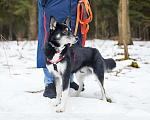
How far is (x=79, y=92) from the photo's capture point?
3.34 meters

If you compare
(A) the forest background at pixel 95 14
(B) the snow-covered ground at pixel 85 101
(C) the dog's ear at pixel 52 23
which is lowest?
(B) the snow-covered ground at pixel 85 101

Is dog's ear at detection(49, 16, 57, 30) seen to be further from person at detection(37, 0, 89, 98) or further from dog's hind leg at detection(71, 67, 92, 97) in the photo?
dog's hind leg at detection(71, 67, 92, 97)

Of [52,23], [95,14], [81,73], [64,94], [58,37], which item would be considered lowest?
[64,94]

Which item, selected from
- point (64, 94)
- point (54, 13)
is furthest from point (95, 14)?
point (64, 94)

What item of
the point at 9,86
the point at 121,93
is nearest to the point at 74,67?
the point at 121,93

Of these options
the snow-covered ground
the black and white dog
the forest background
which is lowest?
the snow-covered ground

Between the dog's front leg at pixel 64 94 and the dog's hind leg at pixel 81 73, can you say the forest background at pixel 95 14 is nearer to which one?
the dog's hind leg at pixel 81 73

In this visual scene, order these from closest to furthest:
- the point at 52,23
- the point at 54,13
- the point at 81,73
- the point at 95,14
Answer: the point at 52,23
the point at 54,13
the point at 81,73
the point at 95,14

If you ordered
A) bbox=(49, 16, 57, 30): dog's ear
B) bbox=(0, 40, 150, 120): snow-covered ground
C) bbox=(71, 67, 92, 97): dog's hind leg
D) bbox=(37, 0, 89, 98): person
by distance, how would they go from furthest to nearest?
bbox=(71, 67, 92, 97): dog's hind leg → bbox=(37, 0, 89, 98): person → bbox=(49, 16, 57, 30): dog's ear → bbox=(0, 40, 150, 120): snow-covered ground

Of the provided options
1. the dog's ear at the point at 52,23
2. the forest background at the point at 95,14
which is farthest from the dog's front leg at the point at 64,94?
the forest background at the point at 95,14

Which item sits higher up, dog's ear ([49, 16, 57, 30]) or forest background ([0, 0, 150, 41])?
forest background ([0, 0, 150, 41])

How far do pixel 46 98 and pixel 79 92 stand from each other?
69 cm

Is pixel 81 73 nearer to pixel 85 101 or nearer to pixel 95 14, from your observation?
pixel 85 101

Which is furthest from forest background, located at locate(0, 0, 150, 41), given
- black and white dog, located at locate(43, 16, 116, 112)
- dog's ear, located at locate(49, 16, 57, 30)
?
dog's ear, located at locate(49, 16, 57, 30)
